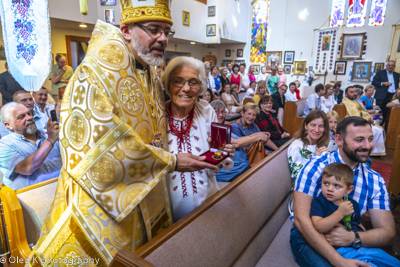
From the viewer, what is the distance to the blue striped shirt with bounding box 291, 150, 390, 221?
1775 mm

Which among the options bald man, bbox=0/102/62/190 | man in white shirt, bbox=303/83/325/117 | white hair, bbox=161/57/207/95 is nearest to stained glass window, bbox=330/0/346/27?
man in white shirt, bbox=303/83/325/117

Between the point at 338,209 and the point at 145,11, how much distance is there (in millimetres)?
1641

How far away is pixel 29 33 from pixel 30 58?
0.26 meters

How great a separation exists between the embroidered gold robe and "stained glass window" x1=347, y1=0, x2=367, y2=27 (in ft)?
42.7

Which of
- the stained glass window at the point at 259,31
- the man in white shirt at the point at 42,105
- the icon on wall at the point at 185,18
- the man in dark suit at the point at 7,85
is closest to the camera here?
the man in white shirt at the point at 42,105

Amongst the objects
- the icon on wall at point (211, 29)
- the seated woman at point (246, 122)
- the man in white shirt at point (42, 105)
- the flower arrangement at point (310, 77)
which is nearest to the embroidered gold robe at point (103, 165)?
the man in white shirt at point (42, 105)

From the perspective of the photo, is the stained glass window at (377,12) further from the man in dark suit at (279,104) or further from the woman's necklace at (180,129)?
the woman's necklace at (180,129)

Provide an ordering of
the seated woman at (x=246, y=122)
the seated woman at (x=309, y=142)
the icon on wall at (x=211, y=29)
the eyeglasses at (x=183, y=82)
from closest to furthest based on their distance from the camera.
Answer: the eyeglasses at (x=183, y=82), the seated woman at (x=309, y=142), the seated woman at (x=246, y=122), the icon on wall at (x=211, y=29)

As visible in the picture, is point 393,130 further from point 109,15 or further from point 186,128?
point 109,15

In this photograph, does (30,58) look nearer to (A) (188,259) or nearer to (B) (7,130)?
(B) (7,130)

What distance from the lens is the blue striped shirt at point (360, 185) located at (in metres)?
1.78

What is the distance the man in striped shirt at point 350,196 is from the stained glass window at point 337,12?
12.1 m

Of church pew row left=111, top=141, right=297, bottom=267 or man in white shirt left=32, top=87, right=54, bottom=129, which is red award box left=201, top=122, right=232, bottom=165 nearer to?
church pew row left=111, top=141, right=297, bottom=267

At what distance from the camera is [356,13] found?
36.3ft
